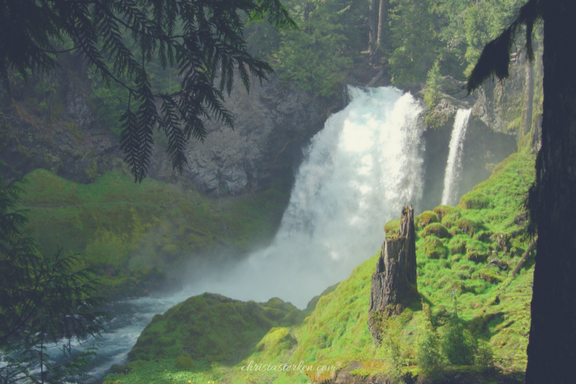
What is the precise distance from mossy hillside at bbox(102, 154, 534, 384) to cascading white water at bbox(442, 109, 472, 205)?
6481 millimetres

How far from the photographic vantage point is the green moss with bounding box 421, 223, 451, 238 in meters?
12.3

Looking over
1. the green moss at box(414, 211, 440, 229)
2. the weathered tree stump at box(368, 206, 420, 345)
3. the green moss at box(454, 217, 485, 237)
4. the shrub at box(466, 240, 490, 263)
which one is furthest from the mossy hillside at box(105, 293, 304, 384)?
the green moss at box(454, 217, 485, 237)

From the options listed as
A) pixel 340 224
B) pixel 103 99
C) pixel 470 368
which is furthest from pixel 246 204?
pixel 470 368

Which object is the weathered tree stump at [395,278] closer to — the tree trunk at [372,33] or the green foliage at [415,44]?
the green foliage at [415,44]

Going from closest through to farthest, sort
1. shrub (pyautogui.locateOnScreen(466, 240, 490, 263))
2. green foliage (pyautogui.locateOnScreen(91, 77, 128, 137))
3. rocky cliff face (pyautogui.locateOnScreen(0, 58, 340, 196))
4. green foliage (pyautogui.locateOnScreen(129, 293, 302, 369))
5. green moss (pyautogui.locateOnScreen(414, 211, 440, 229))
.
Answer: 1. shrub (pyautogui.locateOnScreen(466, 240, 490, 263))
2. green moss (pyautogui.locateOnScreen(414, 211, 440, 229))
3. green foliage (pyautogui.locateOnScreen(129, 293, 302, 369))
4. rocky cliff face (pyautogui.locateOnScreen(0, 58, 340, 196))
5. green foliage (pyautogui.locateOnScreen(91, 77, 128, 137))

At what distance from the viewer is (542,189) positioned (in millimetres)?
3373

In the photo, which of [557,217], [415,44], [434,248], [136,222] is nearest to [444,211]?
[434,248]

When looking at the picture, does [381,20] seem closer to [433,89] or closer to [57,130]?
[433,89]

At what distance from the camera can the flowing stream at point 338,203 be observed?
25.2 m

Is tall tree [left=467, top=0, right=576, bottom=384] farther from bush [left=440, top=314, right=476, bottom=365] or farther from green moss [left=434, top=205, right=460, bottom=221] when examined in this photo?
green moss [left=434, top=205, right=460, bottom=221]

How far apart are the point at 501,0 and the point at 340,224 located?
1667 centimetres

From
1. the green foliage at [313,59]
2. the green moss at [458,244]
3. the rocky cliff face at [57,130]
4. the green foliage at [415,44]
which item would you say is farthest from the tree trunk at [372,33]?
the green moss at [458,244]

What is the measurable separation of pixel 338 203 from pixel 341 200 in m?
0.30

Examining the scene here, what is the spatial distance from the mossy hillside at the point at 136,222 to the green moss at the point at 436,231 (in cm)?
1685
